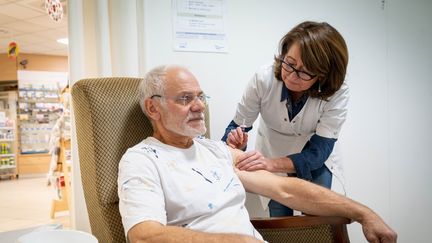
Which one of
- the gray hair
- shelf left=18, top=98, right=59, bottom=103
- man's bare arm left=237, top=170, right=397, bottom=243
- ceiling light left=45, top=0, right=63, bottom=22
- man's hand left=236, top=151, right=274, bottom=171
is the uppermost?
ceiling light left=45, top=0, right=63, bottom=22

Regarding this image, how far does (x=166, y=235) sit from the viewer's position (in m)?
0.88

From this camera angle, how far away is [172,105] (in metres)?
1.19

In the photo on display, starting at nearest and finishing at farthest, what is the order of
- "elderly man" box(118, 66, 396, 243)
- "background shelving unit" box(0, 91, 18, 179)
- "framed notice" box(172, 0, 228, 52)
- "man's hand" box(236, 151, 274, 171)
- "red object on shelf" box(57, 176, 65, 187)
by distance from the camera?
"elderly man" box(118, 66, 396, 243), "man's hand" box(236, 151, 274, 171), "framed notice" box(172, 0, 228, 52), "red object on shelf" box(57, 176, 65, 187), "background shelving unit" box(0, 91, 18, 179)

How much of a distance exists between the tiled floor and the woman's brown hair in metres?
2.81

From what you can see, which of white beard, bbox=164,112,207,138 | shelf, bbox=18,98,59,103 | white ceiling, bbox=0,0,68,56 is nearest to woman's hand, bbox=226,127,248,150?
white beard, bbox=164,112,207,138

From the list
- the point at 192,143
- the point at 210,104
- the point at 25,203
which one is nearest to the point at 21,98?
the point at 25,203

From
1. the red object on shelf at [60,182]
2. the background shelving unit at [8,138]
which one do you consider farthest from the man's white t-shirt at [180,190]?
the background shelving unit at [8,138]

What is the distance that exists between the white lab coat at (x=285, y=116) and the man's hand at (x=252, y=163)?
0.28 m

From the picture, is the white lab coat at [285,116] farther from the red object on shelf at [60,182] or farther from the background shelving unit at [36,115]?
the background shelving unit at [36,115]

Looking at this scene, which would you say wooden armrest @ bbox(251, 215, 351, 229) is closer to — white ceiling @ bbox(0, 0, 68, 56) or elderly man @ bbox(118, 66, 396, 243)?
elderly man @ bbox(118, 66, 396, 243)

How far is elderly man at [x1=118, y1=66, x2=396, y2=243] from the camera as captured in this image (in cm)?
98

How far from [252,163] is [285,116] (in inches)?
12.7

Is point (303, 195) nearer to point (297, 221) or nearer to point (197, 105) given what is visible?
point (297, 221)

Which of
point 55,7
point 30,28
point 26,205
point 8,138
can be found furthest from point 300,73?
point 8,138
